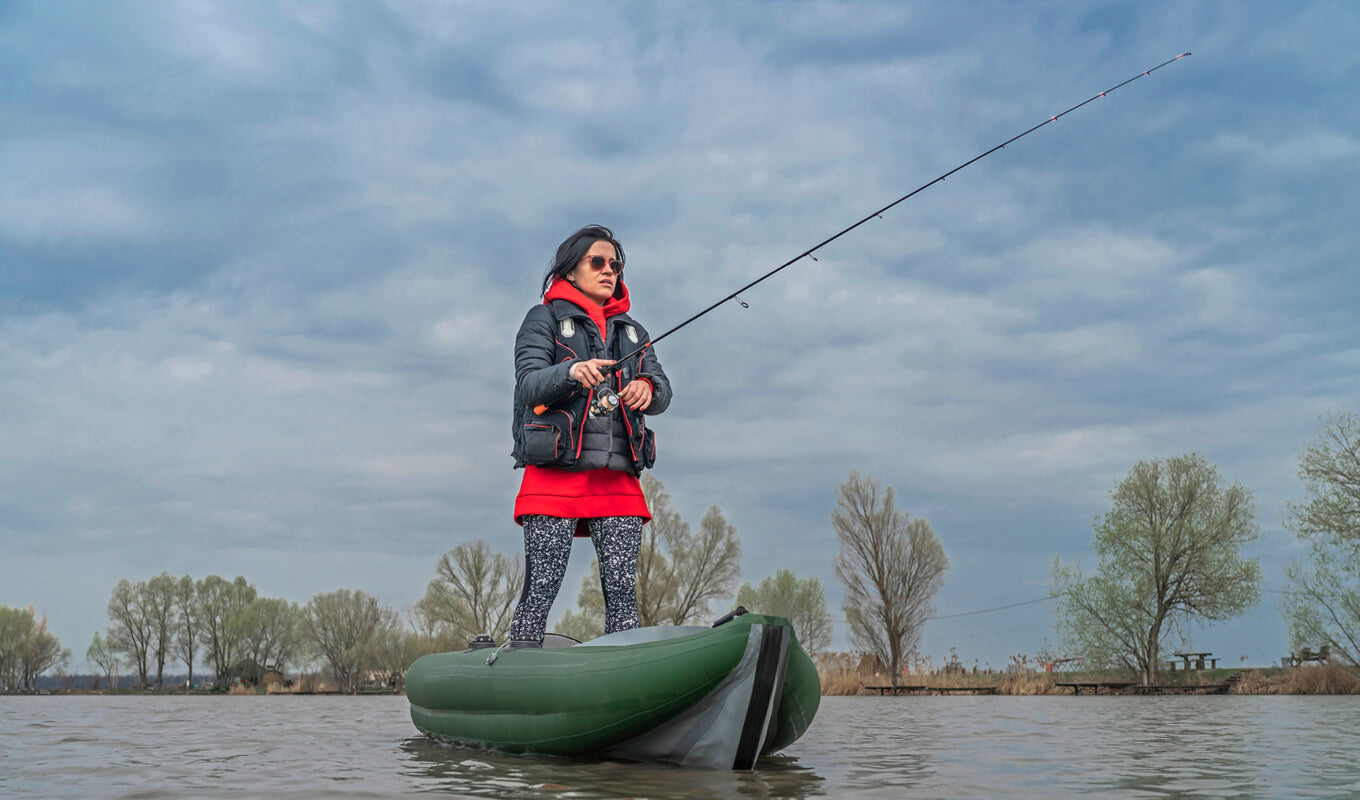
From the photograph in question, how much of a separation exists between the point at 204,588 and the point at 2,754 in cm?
5624

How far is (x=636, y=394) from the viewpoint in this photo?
472 cm

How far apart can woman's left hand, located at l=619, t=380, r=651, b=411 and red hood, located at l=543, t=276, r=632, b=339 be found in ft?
1.75

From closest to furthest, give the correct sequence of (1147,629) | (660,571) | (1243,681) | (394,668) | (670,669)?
(670,669) < (1243,681) < (1147,629) < (660,571) < (394,668)

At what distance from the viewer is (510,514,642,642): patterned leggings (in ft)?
15.9

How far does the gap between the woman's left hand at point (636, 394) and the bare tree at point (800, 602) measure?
44.5 metres

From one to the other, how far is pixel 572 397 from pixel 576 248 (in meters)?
0.96

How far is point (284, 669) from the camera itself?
54.3 metres

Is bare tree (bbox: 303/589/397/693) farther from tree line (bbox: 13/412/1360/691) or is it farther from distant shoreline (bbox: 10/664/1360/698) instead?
distant shoreline (bbox: 10/664/1360/698)

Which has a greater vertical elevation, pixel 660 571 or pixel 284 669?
pixel 660 571

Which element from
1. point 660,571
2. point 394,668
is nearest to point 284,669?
point 394,668

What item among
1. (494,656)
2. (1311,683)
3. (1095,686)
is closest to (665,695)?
(494,656)

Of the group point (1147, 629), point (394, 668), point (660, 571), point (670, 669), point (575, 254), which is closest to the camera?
point (670, 669)

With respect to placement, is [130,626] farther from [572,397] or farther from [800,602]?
[572,397]

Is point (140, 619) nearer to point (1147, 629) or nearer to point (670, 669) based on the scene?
point (1147, 629)
